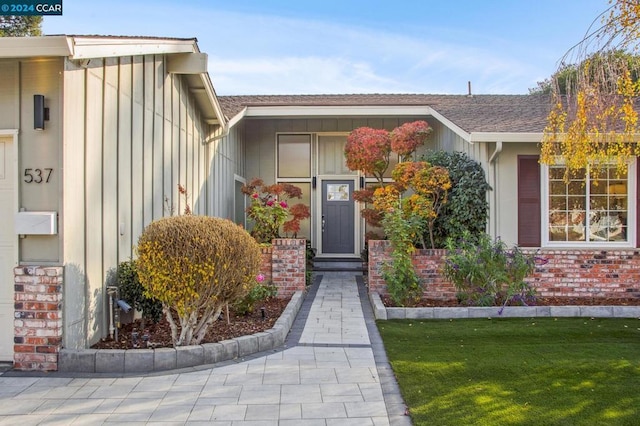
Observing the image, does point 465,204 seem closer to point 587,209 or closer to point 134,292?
point 587,209

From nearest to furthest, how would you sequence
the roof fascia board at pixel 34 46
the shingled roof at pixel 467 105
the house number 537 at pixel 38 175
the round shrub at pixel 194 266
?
the roof fascia board at pixel 34 46 < the house number 537 at pixel 38 175 < the round shrub at pixel 194 266 < the shingled roof at pixel 467 105

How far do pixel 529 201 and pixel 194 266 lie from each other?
5822 millimetres

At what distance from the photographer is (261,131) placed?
12.2 meters

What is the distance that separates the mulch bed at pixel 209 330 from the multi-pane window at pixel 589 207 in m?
4.91

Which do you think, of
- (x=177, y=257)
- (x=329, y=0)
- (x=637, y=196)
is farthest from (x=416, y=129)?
(x=177, y=257)

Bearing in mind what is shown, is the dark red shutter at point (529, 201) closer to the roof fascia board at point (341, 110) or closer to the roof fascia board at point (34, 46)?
the roof fascia board at point (341, 110)

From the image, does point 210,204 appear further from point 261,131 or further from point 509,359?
point 509,359

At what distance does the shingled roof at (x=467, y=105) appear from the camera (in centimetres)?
825

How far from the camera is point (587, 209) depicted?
7910 millimetres

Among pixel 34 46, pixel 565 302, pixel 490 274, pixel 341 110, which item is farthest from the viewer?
pixel 341 110

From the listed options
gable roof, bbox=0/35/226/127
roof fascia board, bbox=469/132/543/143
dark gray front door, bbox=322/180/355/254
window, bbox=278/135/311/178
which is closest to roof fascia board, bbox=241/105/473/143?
window, bbox=278/135/311/178

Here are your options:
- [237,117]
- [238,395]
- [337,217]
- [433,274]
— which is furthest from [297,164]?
[238,395]

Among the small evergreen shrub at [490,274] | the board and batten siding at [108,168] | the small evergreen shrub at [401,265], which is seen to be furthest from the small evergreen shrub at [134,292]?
the small evergreen shrub at [490,274]

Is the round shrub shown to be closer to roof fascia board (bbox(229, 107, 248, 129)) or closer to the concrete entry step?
roof fascia board (bbox(229, 107, 248, 129))
